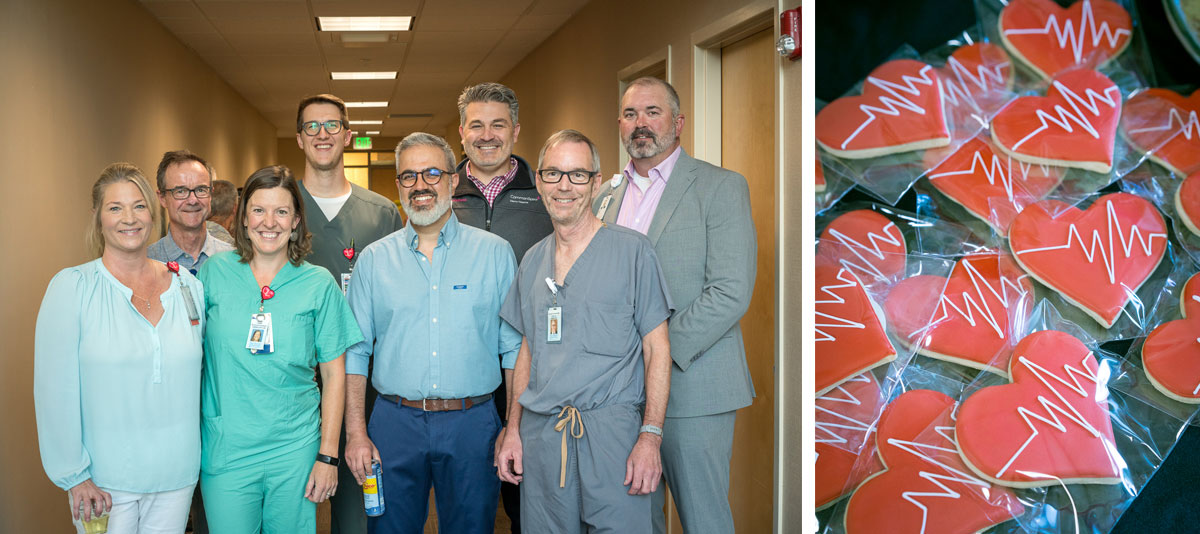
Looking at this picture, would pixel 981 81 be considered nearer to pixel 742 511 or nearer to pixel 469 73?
pixel 742 511

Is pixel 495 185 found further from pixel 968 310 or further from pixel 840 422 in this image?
pixel 968 310

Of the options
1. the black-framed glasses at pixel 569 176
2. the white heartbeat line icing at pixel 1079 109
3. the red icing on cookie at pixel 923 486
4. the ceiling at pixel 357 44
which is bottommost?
the red icing on cookie at pixel 923 486

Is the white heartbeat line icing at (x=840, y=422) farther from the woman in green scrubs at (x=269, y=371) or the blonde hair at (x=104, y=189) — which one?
the blonde hair at (x=104, y=189)

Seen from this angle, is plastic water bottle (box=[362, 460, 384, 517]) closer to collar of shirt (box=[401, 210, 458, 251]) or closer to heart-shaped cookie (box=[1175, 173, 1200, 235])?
collar of shirt (box=[401, 210, 458, 251])

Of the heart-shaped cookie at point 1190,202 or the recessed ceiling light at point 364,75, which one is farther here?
the recessed ceiling light at point 364,75

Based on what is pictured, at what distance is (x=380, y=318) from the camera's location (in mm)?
2490

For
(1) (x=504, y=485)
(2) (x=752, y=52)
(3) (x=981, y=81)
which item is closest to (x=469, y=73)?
(2) (x=752, y=52)

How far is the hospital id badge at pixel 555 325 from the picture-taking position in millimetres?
2203

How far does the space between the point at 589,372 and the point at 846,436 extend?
3.44 ft

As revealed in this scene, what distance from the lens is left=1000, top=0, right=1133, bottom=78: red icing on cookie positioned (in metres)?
2.45

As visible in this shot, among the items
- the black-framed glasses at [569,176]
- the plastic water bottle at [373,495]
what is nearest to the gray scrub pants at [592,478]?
the plastic water bottle at [373,495]

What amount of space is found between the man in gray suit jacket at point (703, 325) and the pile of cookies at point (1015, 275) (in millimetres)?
484

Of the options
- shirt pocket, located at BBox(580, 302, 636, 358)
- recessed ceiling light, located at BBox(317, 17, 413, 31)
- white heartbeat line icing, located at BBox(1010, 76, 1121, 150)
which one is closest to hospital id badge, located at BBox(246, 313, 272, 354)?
shirt pocket, located at BBox(580, 302, 636, 358)

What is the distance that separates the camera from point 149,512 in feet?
7.26
